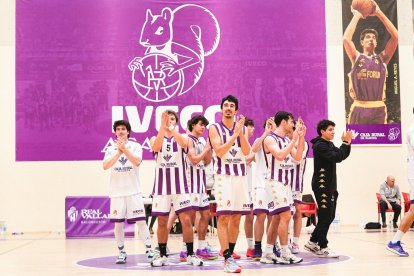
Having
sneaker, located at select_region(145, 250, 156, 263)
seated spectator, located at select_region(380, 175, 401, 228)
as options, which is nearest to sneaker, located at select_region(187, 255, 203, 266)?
sneaker, located at select_region(145, 250, 156, 263)

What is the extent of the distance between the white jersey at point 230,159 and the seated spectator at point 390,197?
9609mm

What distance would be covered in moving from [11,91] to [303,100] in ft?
25.5

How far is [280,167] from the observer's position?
7.99 meters

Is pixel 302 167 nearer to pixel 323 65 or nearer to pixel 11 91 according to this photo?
pixel 323 65

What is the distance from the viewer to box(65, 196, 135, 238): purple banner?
14.6 meters

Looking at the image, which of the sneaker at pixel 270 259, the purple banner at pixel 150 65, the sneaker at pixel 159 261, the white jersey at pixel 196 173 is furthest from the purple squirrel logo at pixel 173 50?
the sneaker at pixel 270 259

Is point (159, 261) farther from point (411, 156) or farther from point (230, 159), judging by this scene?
point (411, 156)

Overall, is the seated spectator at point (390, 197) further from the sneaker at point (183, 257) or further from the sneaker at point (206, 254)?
the sneaker at point (183, 257)

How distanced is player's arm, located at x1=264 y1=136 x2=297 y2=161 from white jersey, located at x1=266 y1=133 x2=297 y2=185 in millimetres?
123

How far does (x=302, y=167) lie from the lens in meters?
9.18

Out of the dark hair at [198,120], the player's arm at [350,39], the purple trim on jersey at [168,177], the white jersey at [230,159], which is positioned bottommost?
the purple trim on jersey at [168,177]

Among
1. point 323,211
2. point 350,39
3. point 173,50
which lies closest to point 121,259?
A: point 323,211

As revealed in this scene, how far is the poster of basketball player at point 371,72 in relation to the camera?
1738 centimetres

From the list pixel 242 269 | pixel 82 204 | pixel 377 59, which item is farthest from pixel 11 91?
pixel 242 269
